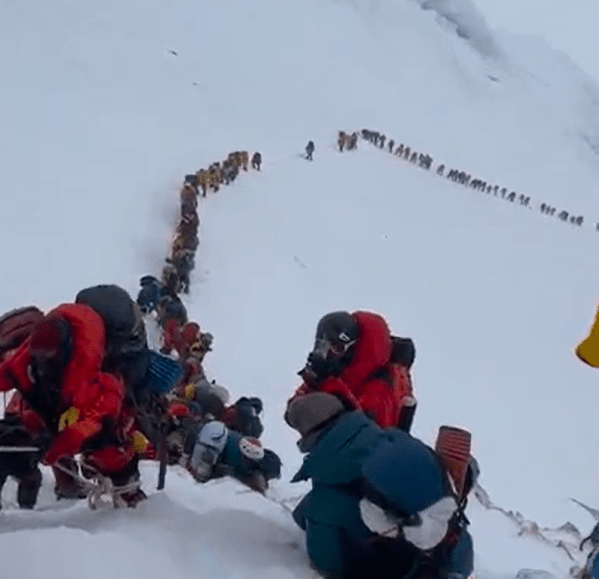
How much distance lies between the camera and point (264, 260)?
11.9m

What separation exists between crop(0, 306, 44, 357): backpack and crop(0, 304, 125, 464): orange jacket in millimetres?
51

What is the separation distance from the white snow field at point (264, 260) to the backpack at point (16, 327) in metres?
0.50

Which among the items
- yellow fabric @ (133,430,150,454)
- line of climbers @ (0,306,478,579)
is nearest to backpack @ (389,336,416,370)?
line of climbers @ (0,306,478,579)

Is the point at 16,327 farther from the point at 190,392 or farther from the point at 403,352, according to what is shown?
the point at 190,392

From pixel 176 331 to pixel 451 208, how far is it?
15.2 meters

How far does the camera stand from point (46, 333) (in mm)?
2586

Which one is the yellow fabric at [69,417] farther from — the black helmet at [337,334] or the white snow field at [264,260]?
the black helmet at [337,334]

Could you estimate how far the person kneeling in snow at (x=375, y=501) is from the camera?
7.56 feet

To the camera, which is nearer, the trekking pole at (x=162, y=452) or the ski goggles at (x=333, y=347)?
the trekking pole at (x=162, y=452)

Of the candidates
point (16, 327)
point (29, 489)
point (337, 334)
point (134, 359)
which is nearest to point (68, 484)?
point (29, 489)

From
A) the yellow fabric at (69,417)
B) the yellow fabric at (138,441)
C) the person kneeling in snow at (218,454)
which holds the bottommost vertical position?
the person kneeling in snow at (218,454)

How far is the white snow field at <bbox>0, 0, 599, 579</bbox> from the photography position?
2.97 meters

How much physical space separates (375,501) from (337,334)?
108 centimetres

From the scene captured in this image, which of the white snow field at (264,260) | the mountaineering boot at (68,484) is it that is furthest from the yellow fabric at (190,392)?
the mountaineering boot at (68,484)
